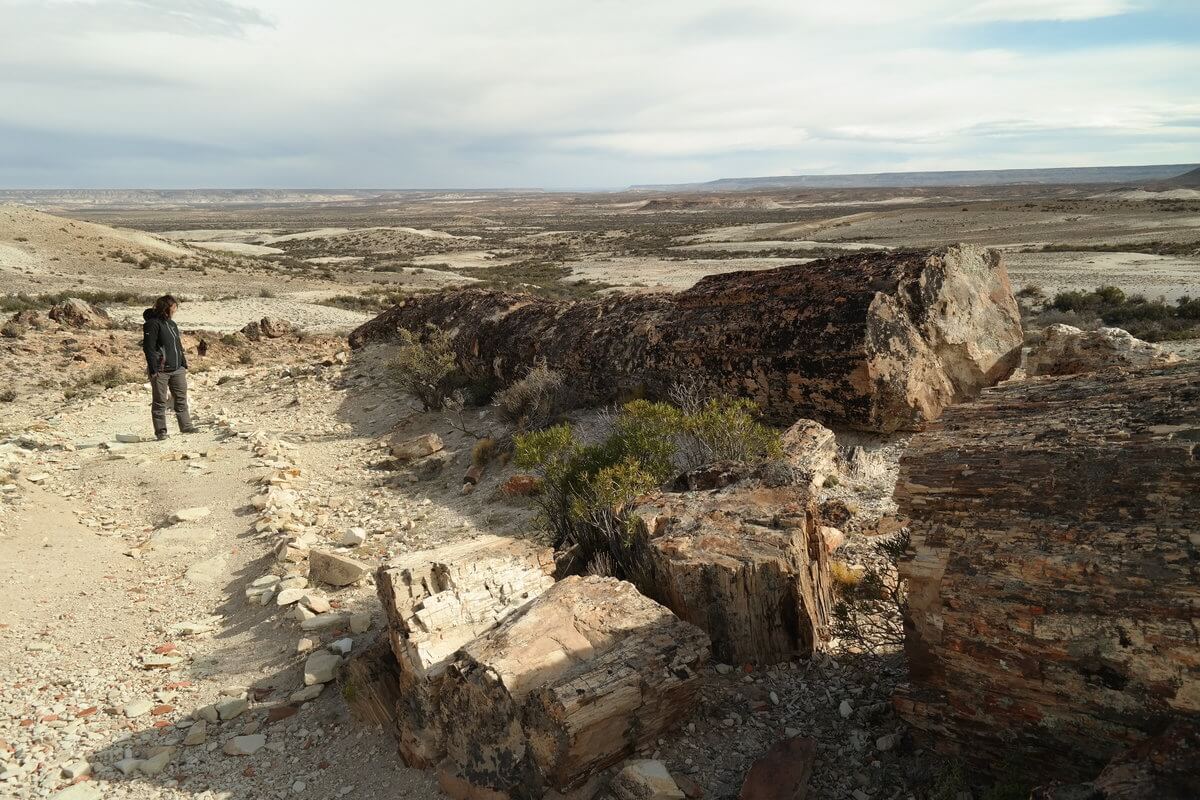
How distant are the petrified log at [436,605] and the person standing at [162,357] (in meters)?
6.88

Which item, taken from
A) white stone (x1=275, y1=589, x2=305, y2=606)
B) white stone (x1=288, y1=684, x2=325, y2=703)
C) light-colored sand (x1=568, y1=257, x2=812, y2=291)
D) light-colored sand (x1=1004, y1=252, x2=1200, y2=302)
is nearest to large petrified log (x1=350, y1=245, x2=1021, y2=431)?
white stone (x1=275, y1=589, x2=305, y2=606)

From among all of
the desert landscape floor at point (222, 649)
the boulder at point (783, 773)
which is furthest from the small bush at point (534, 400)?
the boulder at point (783, 773)

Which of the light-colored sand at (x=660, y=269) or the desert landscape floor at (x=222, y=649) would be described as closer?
the desert landscape floor at (x=222, y=649)

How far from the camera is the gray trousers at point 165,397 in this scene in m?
9.79

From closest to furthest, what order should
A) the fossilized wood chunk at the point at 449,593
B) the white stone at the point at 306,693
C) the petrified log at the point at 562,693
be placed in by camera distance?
1. the petrified log at the point at 562,693
2. the fossilized wood chunk at the point at 449,593
3. the white stone at the point at 306,693

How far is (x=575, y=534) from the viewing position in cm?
554

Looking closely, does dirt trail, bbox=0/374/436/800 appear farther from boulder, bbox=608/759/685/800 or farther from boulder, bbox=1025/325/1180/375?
boulder, bbox=1025/325/1180/375

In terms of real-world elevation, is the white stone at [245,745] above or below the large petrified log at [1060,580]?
below

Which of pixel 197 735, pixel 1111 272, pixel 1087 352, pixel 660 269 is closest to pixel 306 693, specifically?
pixel 197 735

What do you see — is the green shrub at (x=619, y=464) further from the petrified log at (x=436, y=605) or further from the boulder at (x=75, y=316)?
the boulder at (x=75, y=316)

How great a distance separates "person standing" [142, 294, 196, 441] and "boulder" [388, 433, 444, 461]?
321cm

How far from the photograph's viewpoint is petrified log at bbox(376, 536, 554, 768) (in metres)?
3.82

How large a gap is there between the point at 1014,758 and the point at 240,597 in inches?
214

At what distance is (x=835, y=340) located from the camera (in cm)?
725
